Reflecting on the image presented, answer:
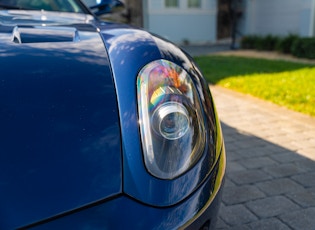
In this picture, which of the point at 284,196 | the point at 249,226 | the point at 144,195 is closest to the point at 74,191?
the point at 144,195

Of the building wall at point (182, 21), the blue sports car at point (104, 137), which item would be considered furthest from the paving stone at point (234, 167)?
the building wall at point (182, 21)

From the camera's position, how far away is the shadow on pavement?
196cm

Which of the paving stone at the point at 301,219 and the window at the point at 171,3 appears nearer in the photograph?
the paving stone at the point at 301,219

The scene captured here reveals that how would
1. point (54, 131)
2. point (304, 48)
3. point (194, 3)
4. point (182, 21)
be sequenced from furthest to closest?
point (194, 3)
point (182, 21)
point (304, 48)
point (54, 131)

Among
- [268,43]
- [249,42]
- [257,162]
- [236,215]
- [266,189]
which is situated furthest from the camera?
[249,42]

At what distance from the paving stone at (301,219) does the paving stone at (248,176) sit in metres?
0.46

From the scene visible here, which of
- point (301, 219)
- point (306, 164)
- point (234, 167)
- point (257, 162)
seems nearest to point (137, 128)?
point (301, 219)

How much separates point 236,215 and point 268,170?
0.73 m

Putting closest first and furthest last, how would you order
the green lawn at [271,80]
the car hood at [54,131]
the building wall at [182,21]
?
the car hood at [54,131], the green lawn at [271,80], the building wall at [182,21]

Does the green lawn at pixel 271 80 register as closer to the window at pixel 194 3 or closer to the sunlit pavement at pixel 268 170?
the sunlit pavement at pixel 268 170

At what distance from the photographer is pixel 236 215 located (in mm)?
2025

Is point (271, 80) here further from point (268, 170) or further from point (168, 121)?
point (168, 121)

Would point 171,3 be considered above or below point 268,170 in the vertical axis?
above

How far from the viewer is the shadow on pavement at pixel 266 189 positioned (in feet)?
6.43
